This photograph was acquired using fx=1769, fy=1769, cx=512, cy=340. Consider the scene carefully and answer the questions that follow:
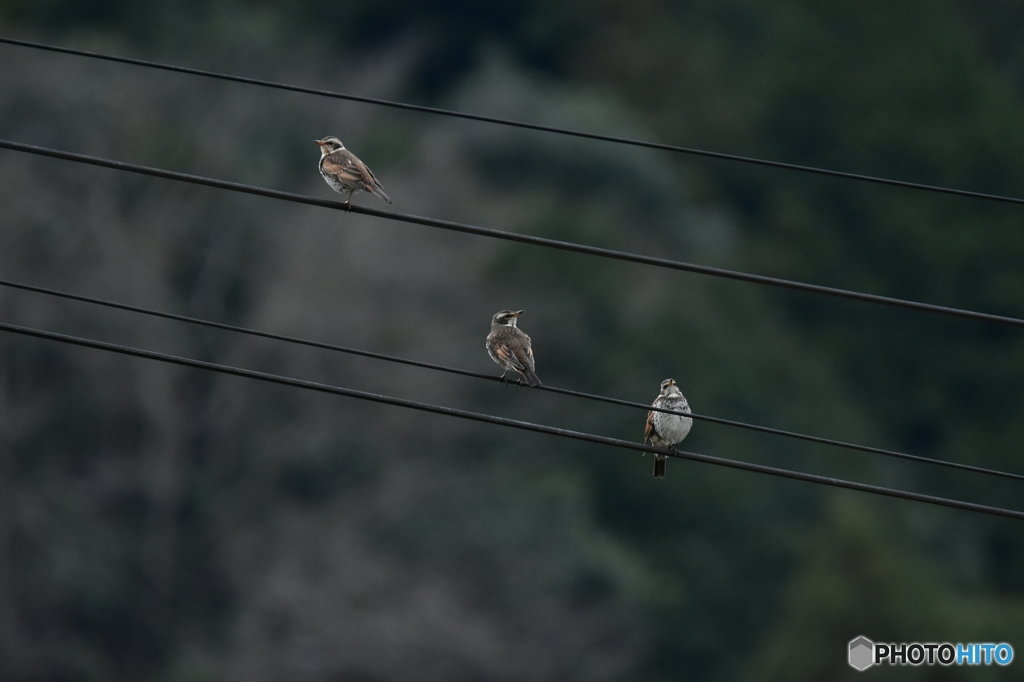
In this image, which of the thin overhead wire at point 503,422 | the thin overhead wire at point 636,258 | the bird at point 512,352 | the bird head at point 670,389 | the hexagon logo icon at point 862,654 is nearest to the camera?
the thin overhead wire at point 636,258

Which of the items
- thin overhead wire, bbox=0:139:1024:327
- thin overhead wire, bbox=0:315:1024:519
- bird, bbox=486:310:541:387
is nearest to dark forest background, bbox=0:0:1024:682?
bird, bbox=486:310:541:387

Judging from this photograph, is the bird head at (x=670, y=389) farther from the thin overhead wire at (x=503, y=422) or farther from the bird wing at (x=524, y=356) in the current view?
the thin overhead wire at (x=503, y=422)

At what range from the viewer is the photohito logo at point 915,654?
1394 inches

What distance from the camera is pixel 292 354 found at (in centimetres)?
4303

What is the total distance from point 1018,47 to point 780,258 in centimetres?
2103

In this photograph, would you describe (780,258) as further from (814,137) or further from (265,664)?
(265,664)

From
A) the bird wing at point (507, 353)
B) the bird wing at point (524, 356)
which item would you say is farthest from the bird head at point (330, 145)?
the bird wing at point (524, 356)

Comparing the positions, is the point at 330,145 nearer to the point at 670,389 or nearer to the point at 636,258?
the point at 670,389

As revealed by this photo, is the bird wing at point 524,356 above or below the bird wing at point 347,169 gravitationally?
below

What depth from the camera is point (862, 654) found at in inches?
1479

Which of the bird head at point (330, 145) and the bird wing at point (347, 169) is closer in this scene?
the bird wing at point (347, 169)

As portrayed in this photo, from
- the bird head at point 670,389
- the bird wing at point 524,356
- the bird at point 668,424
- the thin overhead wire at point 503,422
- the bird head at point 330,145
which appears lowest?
the thin overhead wire at point 503,422

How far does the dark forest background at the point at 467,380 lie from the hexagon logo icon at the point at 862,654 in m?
0.52

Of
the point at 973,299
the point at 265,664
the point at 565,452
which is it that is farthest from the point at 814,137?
the point at 265,664
